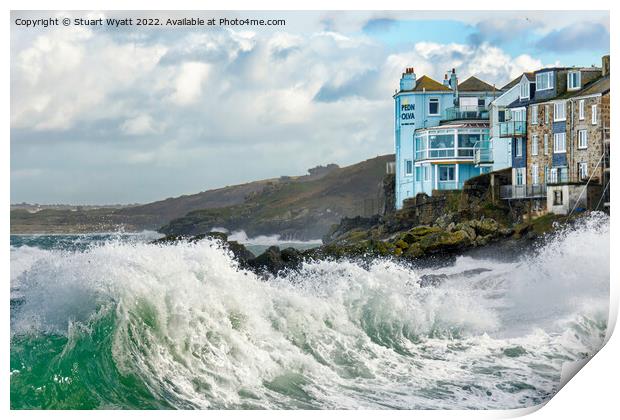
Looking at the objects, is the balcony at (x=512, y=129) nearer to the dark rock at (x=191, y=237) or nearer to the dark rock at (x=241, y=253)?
the dark rock at (x=241, y=253)

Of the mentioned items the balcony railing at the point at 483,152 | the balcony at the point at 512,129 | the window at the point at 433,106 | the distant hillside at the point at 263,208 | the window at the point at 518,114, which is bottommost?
the distant hillside at the point at 263,208

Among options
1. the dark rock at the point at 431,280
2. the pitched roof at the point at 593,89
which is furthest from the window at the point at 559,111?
the dark rock at the point at 431,280

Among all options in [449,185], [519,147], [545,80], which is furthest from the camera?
[519,147]

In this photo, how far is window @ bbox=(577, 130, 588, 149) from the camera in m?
11.0

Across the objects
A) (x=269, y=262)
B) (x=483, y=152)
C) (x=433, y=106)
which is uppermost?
(x=433, y=106)

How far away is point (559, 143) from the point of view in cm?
1148

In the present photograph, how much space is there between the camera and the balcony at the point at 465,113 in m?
12.0

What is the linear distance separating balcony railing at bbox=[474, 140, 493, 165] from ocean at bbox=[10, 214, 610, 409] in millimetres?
1114

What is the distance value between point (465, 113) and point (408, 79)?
3.76 ft

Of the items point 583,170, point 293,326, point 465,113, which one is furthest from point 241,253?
point 583,170

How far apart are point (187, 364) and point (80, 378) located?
0.91 m

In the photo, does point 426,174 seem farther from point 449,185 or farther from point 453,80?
point 453,80

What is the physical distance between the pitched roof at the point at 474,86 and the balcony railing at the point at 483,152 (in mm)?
617

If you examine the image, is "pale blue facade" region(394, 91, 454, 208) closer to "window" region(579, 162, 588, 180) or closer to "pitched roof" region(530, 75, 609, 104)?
"pitched roof" region(530, 75, 609, 104)
